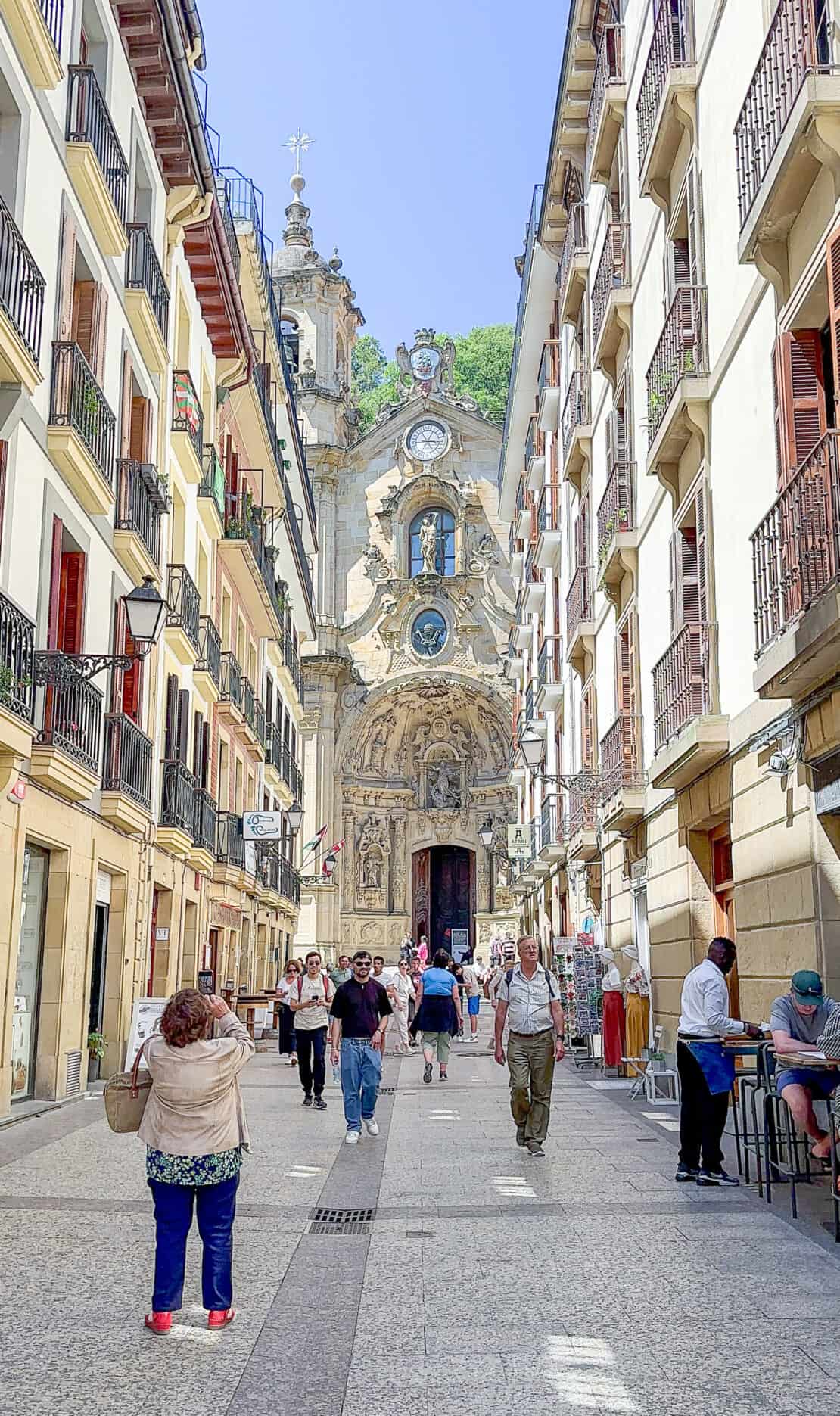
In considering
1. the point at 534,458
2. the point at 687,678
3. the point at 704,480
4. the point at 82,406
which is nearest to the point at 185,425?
the point at 82,406

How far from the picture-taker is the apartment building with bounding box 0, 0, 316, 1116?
12.5m

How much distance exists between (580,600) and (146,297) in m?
9.39

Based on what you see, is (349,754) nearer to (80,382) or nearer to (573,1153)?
(80,382)

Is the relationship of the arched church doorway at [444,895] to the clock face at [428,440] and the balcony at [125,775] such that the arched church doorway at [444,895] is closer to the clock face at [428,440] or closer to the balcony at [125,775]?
the clock face at [428,440]

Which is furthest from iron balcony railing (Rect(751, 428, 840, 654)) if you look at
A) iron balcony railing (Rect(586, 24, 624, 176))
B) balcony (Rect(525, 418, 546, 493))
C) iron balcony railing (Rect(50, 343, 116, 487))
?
balcony (Rect(525, 418, 546, 493))

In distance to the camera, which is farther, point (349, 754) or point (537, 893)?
point (349, 754)

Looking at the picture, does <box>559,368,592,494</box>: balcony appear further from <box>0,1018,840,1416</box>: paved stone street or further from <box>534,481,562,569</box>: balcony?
<box>0,1018,840,1416</box>: paved stone street

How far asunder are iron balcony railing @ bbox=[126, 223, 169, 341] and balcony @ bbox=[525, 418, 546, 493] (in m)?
14.8

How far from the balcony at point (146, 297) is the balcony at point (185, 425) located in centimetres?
108

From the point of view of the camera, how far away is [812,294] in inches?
376

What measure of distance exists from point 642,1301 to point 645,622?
38.8 ft

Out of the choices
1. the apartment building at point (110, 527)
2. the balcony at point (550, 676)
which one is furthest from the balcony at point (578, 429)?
the apartment building at point (110, 527)

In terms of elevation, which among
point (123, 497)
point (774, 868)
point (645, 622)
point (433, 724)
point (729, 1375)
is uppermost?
point (433, 724)

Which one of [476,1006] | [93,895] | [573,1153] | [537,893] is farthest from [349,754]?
[573,1153]
